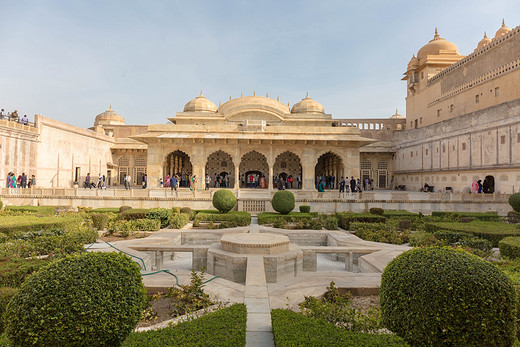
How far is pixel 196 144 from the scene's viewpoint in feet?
68.4

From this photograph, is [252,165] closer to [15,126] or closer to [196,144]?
[196,144]

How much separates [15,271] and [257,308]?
3530 mm

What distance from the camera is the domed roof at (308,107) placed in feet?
93.5

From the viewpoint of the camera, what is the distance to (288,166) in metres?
26.0

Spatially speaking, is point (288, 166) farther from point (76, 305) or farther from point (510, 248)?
point (76, 305)

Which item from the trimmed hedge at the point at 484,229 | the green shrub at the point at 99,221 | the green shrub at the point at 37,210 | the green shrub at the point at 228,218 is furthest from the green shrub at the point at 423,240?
the green shrub at the point at 37,210

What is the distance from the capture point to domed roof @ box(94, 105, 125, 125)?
35.1 metres

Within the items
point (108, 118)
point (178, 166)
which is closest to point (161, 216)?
point (178, 166)

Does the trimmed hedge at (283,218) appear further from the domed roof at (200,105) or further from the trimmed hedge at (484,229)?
the domed roof at (200,105)

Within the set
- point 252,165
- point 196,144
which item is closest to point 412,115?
point 252,165

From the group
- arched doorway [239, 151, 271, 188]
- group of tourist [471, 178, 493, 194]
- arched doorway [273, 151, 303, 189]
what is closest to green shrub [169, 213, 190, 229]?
arched doorway [239, 151, 271, 188]

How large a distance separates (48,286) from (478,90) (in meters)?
27.8

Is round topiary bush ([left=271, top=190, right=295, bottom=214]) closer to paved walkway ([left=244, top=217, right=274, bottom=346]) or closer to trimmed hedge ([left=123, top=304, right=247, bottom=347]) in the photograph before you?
paved walkway ([left=244, top=217, right=274, bottom=346])

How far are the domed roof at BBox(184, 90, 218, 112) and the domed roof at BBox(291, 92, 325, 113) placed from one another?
24.8 ft
